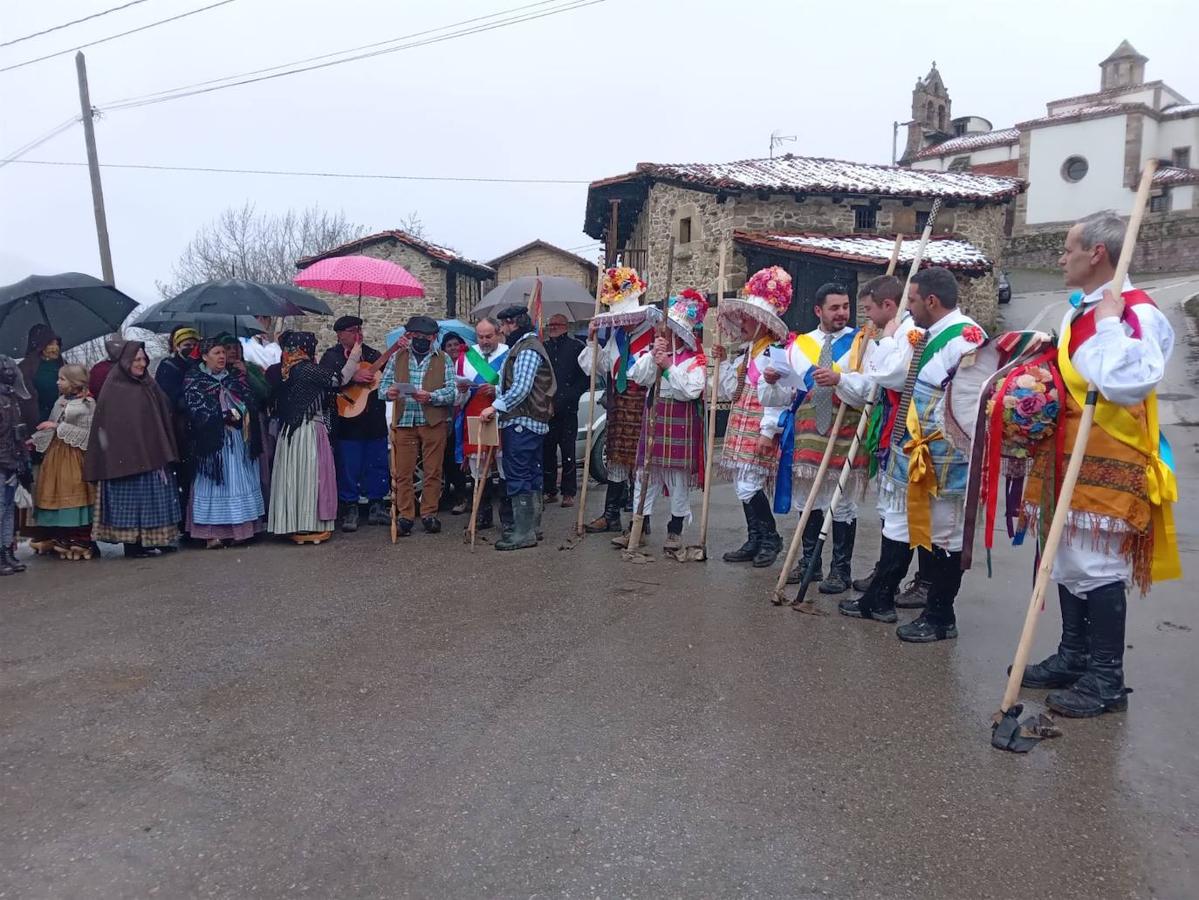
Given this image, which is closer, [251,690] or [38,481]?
[251,690]

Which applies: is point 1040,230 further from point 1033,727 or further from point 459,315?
point 1033,727

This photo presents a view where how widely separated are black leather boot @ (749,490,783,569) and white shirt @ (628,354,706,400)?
0.86 meters

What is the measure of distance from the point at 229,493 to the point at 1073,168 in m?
45.8

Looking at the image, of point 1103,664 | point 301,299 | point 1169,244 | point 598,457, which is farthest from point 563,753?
point 1169,244

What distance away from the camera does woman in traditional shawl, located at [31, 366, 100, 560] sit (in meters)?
6.70

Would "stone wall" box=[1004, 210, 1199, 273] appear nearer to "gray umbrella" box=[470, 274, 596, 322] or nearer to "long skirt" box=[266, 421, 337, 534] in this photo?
"gray umbrella" box=[470, 274, 596, 322]

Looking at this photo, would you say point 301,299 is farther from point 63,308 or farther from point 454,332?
point 63,308

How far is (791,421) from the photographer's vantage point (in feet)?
18.9

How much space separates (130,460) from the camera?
6605 millimetres

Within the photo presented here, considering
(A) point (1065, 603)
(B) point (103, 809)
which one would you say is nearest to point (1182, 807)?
(A) point (1065, 603)

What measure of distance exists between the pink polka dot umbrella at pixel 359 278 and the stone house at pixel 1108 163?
36.7m

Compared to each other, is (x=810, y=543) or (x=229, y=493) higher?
(x=229, y=493)

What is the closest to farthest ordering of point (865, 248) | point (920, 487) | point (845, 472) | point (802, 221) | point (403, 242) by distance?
point (920, 487) < point (845, 472) < point (865, 248) < point (802, 221) < point (403, 242)

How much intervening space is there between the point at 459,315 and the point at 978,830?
24.4 metres
